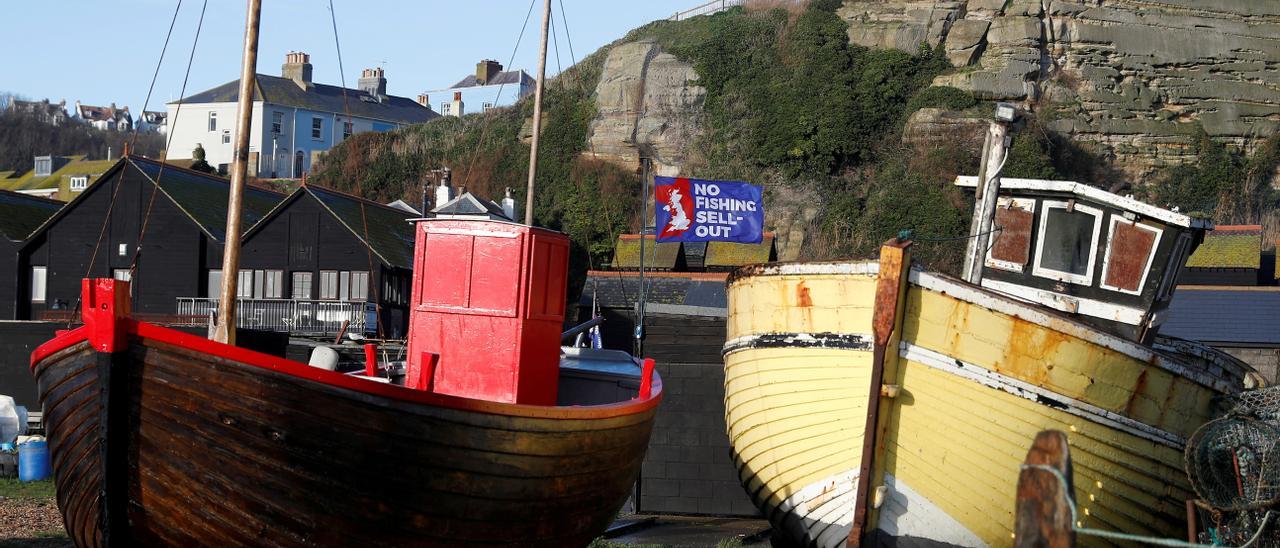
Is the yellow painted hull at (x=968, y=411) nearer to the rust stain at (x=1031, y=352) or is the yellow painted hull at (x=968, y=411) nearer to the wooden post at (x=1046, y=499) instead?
the rust stain at (x=1031, y=352)

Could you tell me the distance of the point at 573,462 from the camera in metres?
8.99

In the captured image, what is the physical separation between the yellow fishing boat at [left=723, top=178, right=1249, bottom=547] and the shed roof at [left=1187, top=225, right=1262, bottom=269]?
19483 millimetres

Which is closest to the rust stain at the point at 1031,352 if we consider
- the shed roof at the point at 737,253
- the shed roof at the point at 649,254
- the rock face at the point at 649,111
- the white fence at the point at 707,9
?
the shed roof at the point at 649,254

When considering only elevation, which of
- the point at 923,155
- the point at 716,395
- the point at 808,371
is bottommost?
the point at 716,395

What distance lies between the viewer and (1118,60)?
4541cm

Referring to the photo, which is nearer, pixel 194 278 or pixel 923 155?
pixel 194 278

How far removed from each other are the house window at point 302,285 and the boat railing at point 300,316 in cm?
106

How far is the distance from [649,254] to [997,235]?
22375 millimetres

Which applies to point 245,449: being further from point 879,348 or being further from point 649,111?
point 649,111

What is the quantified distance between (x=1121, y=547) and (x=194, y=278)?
91.6ft

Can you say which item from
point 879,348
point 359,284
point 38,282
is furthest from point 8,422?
point 38,282

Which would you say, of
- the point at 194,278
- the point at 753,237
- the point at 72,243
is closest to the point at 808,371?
the point at 753,237

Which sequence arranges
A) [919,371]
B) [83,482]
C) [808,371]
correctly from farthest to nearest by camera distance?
[808,371] → [919,371] → [83,482]

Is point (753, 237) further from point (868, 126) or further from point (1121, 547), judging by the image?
point (868, 126)
